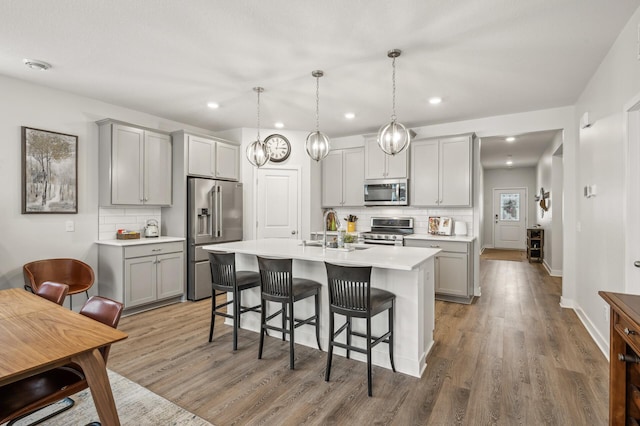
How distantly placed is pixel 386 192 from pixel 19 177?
15.3 ft

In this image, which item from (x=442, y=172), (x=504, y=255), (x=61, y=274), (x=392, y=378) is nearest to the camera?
(x=392, y=378)

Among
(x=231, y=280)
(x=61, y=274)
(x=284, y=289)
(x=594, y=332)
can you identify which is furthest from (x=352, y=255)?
(x=61, y=274)

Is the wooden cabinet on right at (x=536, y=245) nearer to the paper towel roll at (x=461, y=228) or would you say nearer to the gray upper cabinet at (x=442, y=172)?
the paper towel roll at (x=461, y=228)

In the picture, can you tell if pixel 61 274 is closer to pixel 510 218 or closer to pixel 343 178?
pixel 343 178

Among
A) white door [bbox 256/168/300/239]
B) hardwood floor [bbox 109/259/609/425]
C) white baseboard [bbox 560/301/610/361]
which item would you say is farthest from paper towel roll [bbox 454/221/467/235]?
white door [bbox 256/168/300/239]

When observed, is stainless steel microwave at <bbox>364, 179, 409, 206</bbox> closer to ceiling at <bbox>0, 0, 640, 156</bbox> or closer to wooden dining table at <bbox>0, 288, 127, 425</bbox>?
ceiling at <bbox>0, 0, 640, 156</bbox>

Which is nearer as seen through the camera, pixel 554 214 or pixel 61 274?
pixel 61 274

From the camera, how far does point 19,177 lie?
11.7 feet

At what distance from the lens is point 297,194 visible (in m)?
5.86

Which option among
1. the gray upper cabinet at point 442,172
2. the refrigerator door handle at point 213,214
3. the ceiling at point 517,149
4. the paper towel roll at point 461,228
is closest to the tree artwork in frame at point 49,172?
the refrigerator door handle at point 213,214

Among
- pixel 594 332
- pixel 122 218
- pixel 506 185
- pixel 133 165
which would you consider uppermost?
pixel 506 185

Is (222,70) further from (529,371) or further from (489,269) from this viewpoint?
(489,269)

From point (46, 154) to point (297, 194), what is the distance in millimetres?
3407

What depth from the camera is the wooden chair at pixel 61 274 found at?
348 centimetres
